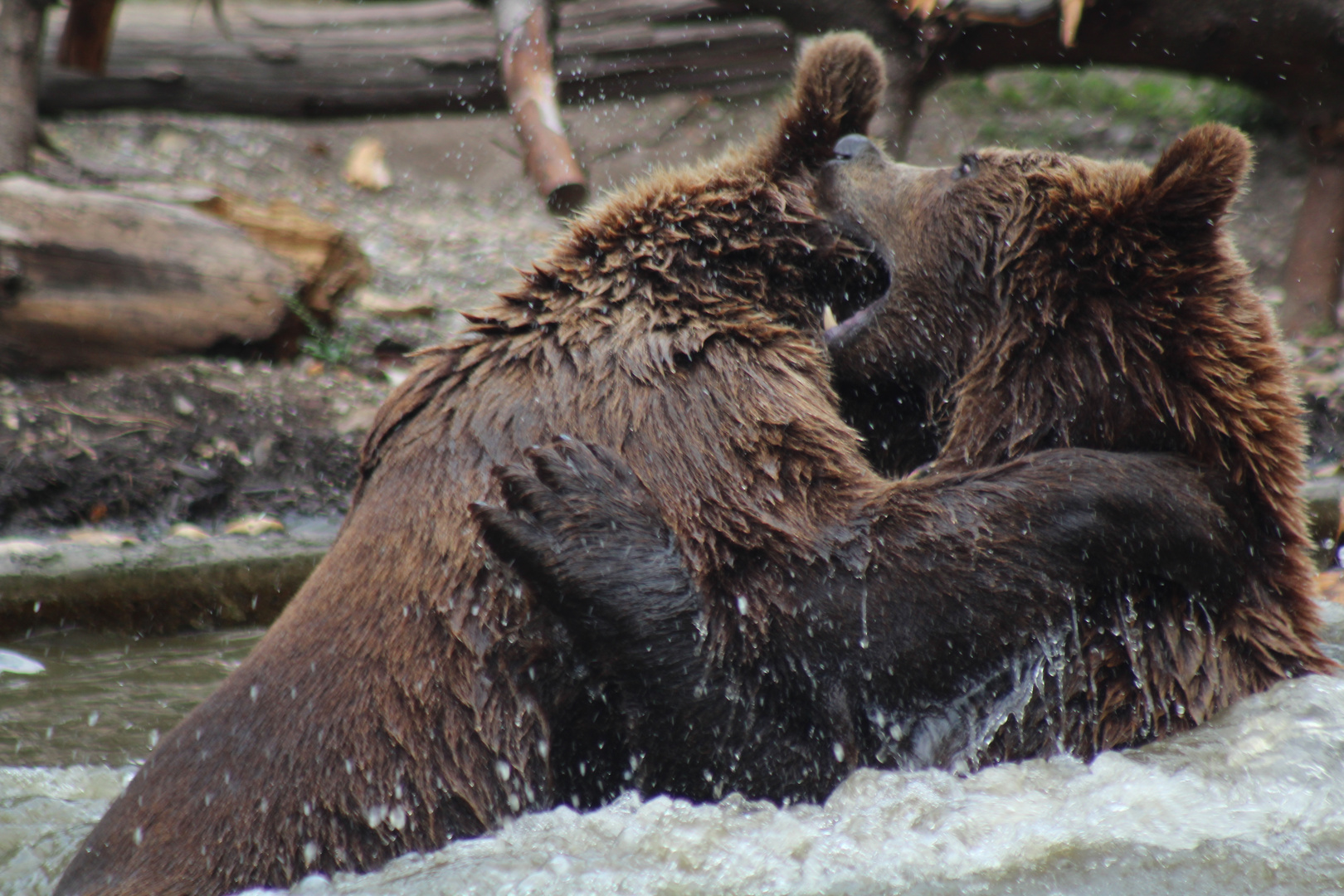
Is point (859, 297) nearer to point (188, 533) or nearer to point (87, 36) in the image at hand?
point (188, 533)

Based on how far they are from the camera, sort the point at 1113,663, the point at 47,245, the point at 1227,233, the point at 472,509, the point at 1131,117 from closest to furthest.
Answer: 1. the point at 472,509
2. the point at 1113,663
3. the point at 1227,233
4. the point at 47,245
5. the point at 1131,117

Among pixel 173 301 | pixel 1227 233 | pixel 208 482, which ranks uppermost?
pixel 1227 233

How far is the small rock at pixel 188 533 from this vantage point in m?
4.70

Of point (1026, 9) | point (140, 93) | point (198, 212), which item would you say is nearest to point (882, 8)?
point (1026, 9)

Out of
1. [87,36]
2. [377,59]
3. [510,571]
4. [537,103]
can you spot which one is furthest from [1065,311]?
[87,36]

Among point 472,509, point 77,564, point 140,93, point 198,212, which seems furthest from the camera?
point 140,93

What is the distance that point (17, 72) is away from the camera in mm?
7105

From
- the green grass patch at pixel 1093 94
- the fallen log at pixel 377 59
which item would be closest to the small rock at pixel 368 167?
the fallen log at pixel 377 59

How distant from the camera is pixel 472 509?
241 cm

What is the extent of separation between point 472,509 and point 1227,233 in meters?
1.76

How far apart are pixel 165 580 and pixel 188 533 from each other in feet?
2.34

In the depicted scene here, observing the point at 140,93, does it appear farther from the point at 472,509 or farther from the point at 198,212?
the point at 472,509

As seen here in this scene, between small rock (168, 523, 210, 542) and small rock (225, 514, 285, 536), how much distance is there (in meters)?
0.12

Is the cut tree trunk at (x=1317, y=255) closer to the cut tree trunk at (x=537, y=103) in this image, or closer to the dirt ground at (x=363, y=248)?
the dirt ground at (x=363, y=248)
